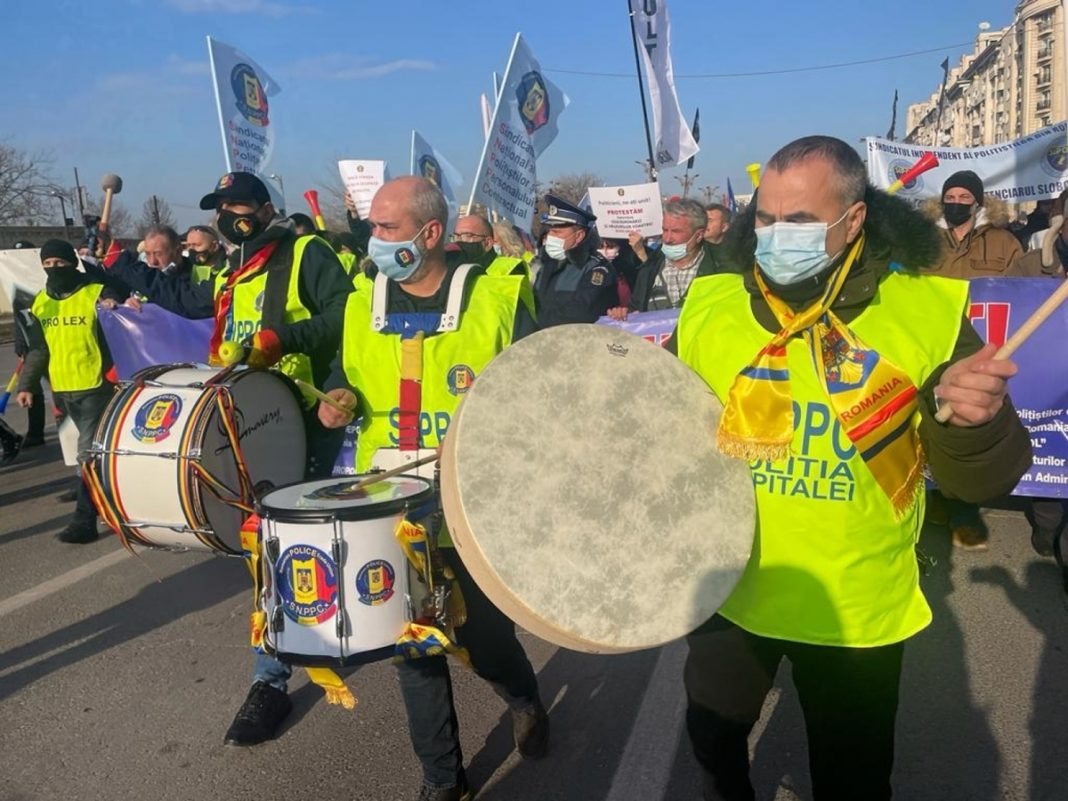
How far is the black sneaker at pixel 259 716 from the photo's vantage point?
324 centimetres

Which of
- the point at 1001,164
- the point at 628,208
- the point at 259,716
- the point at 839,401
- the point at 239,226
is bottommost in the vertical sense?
the point at 259,716

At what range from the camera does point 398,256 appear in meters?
2.80

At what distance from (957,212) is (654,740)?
4331 mm

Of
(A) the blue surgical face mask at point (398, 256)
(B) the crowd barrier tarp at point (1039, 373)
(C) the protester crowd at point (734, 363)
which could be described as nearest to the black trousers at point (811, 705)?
(C) the protester crowd at point (734, 363)

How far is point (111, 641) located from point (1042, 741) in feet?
13.3

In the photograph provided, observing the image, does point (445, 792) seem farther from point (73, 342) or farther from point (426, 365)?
point (73, 342)

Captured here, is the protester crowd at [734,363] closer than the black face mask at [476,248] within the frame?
Yes

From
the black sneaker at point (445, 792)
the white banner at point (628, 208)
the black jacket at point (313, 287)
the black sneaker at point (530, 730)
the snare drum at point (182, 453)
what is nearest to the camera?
the snare drum at point (182, 453)

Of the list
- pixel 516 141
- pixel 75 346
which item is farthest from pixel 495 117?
pixel 75 346

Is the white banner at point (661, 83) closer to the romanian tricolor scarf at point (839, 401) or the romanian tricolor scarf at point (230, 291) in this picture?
the romanian tricolor scarf at point (230, 291)

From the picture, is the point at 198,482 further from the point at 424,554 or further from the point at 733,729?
the point at 733,729

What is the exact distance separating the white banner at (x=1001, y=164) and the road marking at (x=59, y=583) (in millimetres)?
7530

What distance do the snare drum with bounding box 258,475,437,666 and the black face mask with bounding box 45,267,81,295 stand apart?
456cm

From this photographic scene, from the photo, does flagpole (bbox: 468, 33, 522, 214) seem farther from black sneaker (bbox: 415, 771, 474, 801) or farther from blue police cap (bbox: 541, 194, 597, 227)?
black sneaker (bbox: 415, 771, 474, 801)
